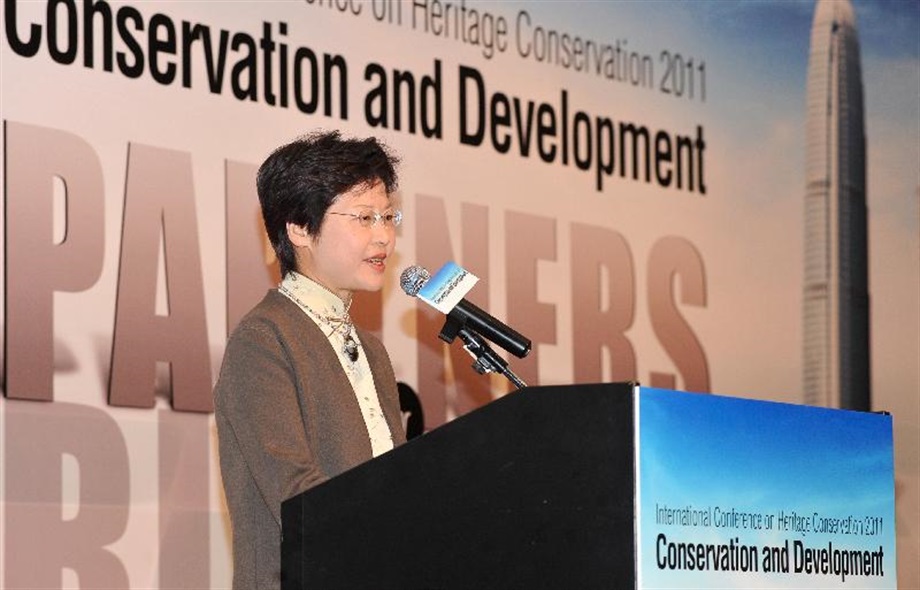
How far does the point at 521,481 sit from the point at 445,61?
2898 millimetres

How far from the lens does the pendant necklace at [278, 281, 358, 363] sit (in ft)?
→ 8.66

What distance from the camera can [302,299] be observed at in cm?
265

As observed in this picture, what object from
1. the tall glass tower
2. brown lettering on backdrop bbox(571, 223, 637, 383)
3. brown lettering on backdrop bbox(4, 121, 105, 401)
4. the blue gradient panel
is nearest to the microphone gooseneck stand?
the blue gradient panel

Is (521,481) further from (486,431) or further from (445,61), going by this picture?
(445,61)

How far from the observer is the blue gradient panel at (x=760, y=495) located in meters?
1.87

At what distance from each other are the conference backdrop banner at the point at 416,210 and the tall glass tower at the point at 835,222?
0.05 meters

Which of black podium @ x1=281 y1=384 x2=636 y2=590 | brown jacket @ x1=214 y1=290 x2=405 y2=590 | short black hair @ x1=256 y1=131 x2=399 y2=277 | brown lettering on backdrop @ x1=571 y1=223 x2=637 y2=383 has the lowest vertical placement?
black podium @ x1=281 y1=384 x2=636 y2=590

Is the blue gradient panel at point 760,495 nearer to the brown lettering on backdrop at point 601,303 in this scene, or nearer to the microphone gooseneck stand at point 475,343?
the microphone gooseneck stand at point 475,343

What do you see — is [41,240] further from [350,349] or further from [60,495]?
[350,349]

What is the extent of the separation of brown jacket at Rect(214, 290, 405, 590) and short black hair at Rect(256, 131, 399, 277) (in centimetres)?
16

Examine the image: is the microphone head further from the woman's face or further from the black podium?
the black podium

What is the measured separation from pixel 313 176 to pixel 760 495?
39.3 inches

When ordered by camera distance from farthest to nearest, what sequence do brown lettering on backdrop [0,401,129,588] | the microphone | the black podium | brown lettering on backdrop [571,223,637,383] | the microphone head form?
brown lettering on backdrop [571,223,637,383] < brown lettering on backdrop [0,401,129,588] < the microphone head < the microphone < the black podium

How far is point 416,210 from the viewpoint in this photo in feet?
14.9
